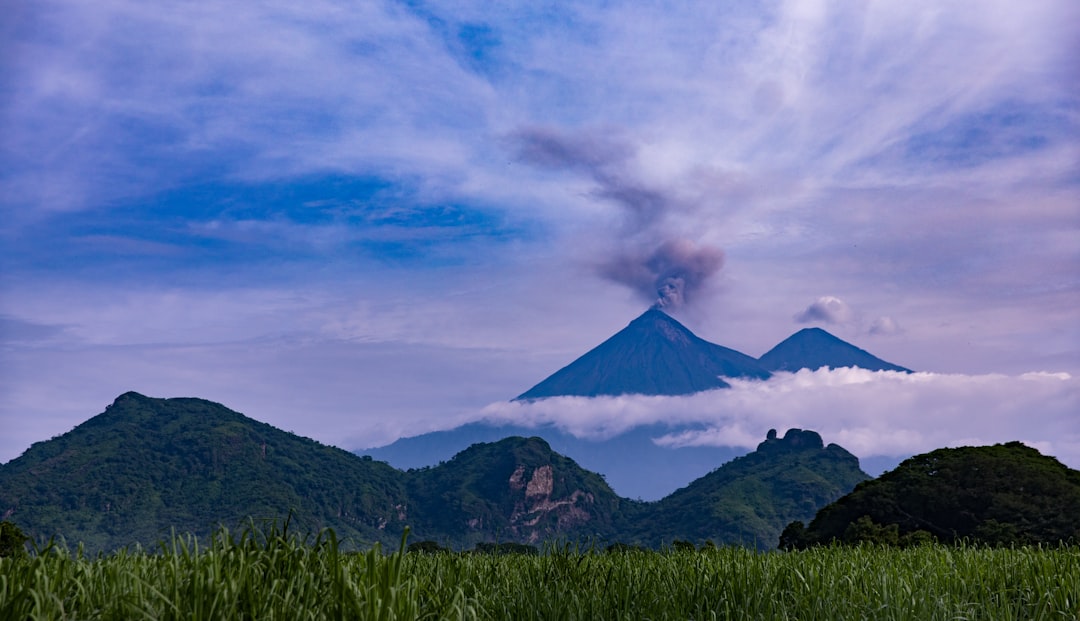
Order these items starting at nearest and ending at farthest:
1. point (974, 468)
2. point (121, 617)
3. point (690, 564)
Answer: point (121, 617) → point (690, 564) → point (974, 468)

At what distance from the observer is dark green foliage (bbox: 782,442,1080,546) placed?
54781 millimetres

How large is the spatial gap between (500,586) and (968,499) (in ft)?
195

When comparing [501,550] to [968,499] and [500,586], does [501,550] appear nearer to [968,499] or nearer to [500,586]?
[500,586]

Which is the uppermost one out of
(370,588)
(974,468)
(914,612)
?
(974,468)

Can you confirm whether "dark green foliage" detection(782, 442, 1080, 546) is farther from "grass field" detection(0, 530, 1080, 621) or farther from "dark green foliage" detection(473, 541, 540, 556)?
"grass field" detection(0, 530, 1080, 621)

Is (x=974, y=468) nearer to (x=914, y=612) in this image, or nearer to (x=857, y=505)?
(x=857, y=505)

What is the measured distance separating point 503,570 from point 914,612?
4.06 meters

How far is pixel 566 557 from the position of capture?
8.95 metres

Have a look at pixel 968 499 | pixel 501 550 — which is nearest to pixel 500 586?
pixel 501 550

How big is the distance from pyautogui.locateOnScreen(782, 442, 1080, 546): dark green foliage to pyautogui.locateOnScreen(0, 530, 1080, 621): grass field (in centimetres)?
4734

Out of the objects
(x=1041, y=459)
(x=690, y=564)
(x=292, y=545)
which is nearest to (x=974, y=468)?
(x=1041, y=459)

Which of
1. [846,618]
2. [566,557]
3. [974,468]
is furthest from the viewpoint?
[974,468]

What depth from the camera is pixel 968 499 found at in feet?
192

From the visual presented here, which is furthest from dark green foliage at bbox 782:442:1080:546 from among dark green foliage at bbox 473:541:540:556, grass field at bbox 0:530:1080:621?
grass field at bbox 0:530:1080:621
